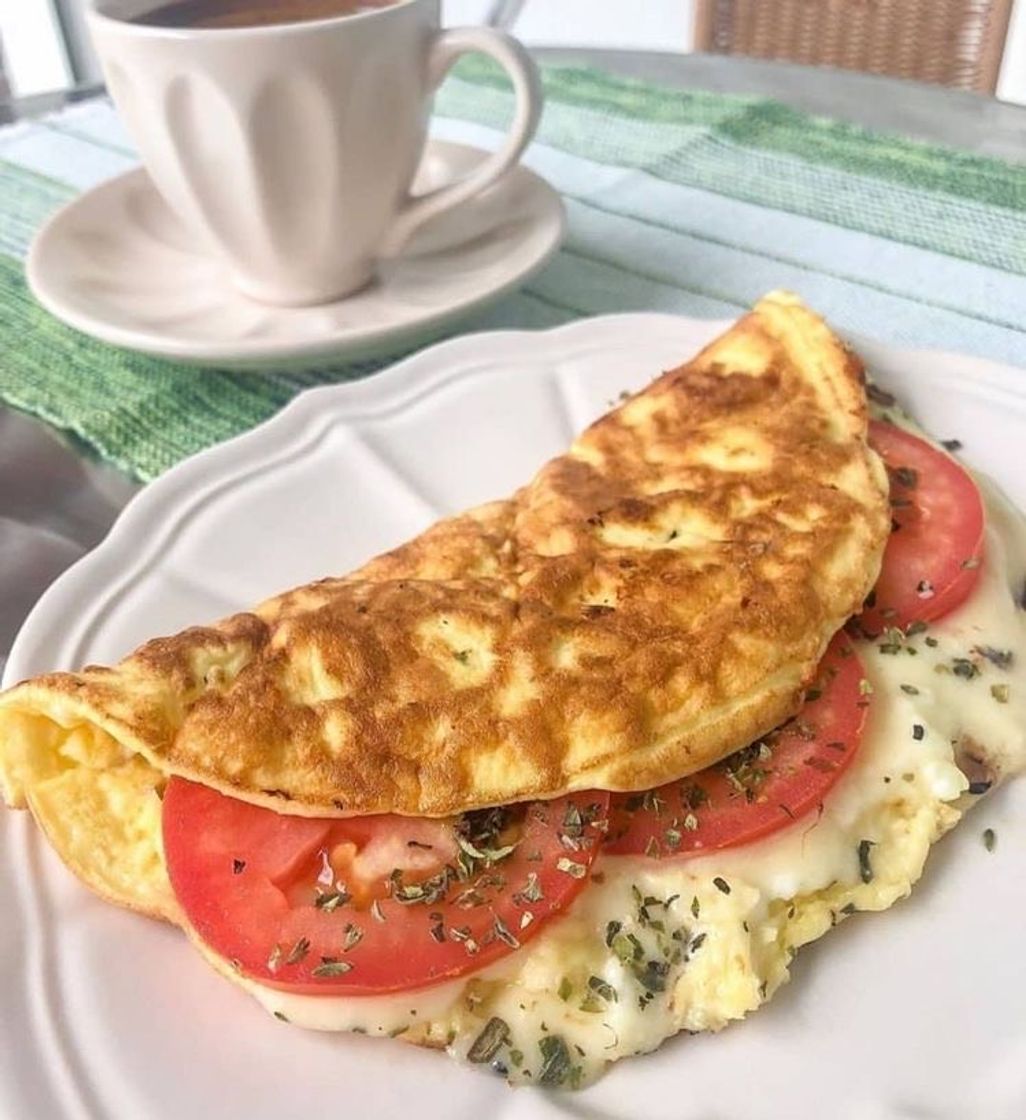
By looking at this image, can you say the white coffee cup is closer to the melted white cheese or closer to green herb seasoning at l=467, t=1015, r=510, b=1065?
the melted white cheese

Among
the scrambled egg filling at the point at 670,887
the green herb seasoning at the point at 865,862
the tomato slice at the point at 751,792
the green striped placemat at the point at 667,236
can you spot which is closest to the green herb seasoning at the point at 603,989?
the scrambled egg filling at the point at 670,887

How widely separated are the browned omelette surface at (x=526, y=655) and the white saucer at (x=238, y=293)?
1.93 feet

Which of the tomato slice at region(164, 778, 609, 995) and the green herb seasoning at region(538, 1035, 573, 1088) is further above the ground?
the tomato slice at region(164, 778, 609, 995)

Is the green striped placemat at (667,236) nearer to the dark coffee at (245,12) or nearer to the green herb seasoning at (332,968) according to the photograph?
the dark coffee at (245,12)

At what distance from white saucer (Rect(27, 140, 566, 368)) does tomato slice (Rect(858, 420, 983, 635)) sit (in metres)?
0.81

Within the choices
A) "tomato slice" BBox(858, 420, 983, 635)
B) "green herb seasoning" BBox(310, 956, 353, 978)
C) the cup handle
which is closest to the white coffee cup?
the cup handle

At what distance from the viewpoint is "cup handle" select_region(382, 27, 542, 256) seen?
1.93 metres

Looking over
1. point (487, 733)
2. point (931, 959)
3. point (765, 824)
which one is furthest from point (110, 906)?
point (931, 959)

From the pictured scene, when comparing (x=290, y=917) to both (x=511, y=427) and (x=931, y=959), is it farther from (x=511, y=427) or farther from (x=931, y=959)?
(x=511, y=427)

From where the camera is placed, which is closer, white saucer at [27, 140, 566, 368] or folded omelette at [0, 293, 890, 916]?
folded omelette at [0, 293, 890, 916]

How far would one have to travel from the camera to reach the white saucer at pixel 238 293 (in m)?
1.87

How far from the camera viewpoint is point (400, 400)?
1.77 m

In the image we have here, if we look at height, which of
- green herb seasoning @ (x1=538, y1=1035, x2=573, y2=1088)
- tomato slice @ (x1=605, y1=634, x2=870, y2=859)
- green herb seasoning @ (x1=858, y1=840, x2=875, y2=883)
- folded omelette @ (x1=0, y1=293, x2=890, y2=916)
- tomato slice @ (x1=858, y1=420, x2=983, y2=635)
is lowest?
green herb seasoning @ (x1=538, y1=1035, x2=573, y2=1088)

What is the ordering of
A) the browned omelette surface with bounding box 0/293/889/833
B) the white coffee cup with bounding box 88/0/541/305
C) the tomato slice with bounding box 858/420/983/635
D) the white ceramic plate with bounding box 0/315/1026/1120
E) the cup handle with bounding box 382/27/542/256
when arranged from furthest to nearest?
1. the cup handle with bounding box 382/27/542/256
2. the white coffee cup with bounding box 88/0/541/305
3. the tomato slice with bounding box 858/420/983/635
4. the browned omelette surface with bounding box 0/293/889/833
5. the white ceramic plate with bounding box 0/315/1026/1120
